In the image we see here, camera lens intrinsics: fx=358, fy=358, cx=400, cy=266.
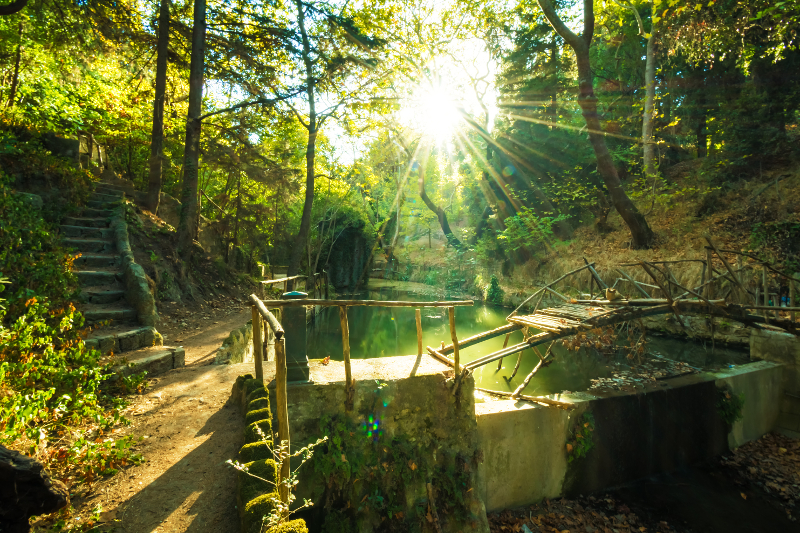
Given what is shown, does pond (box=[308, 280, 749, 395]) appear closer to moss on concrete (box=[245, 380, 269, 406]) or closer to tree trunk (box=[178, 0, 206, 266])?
tree trunk (box=[178, 0, 206, 266])

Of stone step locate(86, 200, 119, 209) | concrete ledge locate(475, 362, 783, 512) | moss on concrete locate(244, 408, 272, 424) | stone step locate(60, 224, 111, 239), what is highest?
stone step locate(86, 200, 119, 209)

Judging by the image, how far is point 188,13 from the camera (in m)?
10.9

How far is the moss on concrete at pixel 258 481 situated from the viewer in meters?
2.37

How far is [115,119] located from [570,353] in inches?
662

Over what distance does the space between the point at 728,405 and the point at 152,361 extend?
10.2m

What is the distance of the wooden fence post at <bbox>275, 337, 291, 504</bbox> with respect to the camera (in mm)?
2277

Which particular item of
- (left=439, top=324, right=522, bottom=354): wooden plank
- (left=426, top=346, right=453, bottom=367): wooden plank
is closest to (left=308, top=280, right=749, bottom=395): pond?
(left=439, top=324, right=522, bottom=354): wooden plank

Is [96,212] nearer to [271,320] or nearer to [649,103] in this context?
[271,320]

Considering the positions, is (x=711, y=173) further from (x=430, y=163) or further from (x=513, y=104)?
(x=430, y=163)

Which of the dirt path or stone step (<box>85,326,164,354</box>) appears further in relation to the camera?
stone step (<box>85,326,164,354</box>)

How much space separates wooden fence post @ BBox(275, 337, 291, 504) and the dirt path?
0.51m

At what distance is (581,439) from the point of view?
5949 millimetres

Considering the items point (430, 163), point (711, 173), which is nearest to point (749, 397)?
point (711, 173)

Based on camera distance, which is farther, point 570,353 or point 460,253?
point 460,253
